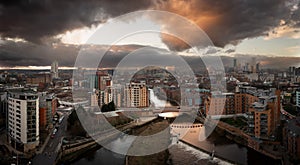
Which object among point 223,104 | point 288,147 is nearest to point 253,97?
point 223,104

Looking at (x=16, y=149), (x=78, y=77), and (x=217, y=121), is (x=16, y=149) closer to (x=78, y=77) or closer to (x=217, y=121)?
(x=217, y=121)

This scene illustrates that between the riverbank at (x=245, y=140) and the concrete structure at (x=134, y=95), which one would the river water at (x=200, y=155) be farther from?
the concrete structure at (x=134, y=95)

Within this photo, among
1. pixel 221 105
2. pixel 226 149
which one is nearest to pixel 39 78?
pixel 221 105

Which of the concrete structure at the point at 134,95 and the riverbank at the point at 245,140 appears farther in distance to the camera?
the concrete structure at the point at 134,95

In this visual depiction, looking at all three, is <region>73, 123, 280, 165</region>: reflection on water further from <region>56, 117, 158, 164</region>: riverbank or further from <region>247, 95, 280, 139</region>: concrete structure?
<region>247, 95, 280, 139</region>: concrete structure

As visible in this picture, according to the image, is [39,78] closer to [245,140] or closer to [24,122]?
[24,122]

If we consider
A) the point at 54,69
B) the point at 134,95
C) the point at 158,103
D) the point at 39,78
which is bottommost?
the point at 158,103

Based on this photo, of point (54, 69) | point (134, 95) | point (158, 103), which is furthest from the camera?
point (54, 69)

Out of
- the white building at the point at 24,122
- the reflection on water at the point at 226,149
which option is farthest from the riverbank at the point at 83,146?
the reflection on water at the point at 226,149
